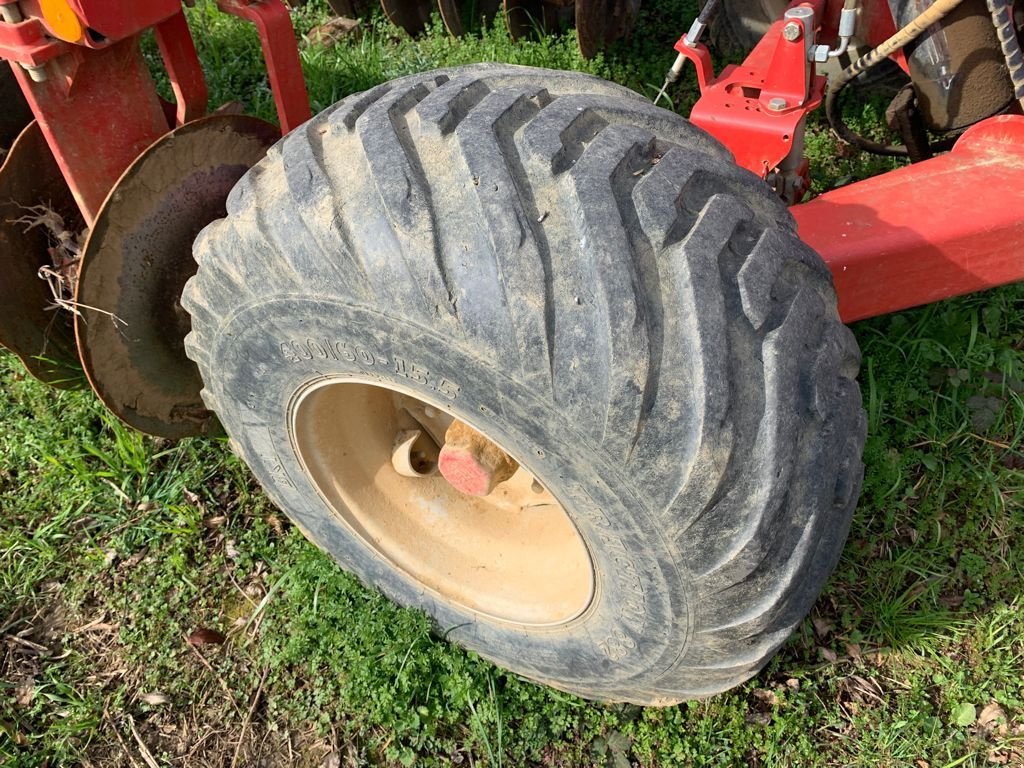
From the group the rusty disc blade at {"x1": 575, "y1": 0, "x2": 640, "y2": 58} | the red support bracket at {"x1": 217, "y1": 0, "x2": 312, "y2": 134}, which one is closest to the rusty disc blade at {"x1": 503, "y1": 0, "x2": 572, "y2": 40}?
the rusty disc blade at {"x1": 575, "y1": 0, "x2": 640, "y2": 58}

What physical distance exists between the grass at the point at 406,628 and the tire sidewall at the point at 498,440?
0.28 m

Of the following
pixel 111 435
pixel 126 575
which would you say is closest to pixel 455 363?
pixel 126 575

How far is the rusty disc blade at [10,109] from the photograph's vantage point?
2.69 metres

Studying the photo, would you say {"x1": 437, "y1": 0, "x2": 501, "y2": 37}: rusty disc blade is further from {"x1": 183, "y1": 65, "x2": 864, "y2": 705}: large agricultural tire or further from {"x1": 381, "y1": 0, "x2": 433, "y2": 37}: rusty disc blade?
{"x1": 183, "y1": 65, "x2": 864, "y2": 705}: large agricultural tire

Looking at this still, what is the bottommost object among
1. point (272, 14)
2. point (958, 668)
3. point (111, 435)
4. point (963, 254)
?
point (958, 668)

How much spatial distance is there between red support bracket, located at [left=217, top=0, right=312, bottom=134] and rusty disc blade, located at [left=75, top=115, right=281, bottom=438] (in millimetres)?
106

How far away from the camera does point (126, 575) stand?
265cm

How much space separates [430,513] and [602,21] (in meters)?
2.04

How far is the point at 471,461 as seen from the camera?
6.38 feet

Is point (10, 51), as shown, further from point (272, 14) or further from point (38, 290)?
point (38, 290)

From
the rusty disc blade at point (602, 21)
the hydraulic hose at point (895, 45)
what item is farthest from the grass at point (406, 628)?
the rusty disc blade at point (602, 21)

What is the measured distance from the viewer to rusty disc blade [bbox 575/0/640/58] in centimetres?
309

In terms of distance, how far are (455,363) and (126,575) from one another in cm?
166

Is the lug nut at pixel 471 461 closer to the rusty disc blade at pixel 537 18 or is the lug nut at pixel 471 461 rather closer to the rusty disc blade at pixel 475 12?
the rusty disc blade at pixel 537 18
